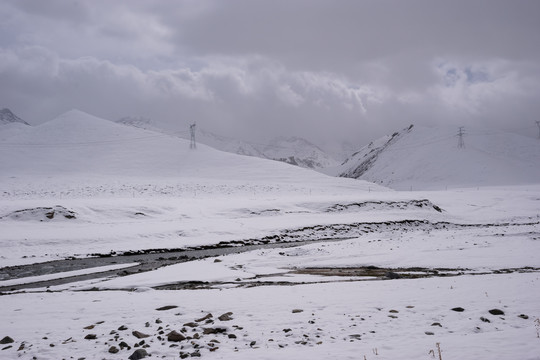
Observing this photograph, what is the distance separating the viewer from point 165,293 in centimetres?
1496

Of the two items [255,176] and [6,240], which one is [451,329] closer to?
[6,240]

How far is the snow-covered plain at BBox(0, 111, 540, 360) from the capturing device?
31.6ft

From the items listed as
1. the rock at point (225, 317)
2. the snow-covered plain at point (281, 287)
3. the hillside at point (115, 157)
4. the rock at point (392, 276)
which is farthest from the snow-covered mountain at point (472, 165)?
the rock at point (225, 317)

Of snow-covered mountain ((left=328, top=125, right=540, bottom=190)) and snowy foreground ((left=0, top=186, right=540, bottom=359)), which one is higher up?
snow-covered mountain ((left=328, top=125, right=540, bottom=190))

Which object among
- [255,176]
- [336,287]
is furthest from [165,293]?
[255,176]

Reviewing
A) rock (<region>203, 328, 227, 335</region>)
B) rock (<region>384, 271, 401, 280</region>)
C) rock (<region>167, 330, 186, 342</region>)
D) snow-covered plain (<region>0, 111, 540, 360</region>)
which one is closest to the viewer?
snow-covered plain (<region>0, 111, 540, 360</region>)

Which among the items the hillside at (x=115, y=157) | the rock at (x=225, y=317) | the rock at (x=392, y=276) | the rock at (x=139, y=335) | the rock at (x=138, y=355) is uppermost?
the hillside at (x=115, y=157)

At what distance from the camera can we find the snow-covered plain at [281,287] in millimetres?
9617

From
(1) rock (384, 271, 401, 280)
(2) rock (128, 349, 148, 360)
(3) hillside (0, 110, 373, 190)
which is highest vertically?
(3) hillside (0, 110, 373, 190)

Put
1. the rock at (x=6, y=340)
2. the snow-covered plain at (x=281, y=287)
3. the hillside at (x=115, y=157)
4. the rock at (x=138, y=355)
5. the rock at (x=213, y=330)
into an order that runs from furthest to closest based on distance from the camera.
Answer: the hillside at (x=115, y=157)
the rock at (x=213, y=330)
the rock at (x=6, y=340)
the snow-covered plain at (x=281, y=287)
the rock at (x=138, y=355)

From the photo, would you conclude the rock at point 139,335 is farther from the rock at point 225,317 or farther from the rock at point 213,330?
the rock at point 225,317

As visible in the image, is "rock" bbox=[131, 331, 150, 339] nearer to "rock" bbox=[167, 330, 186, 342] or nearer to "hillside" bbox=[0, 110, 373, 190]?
"rock" bbox=[167, 330, 186, 342]

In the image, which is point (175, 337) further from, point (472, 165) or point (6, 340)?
point (472, 165)

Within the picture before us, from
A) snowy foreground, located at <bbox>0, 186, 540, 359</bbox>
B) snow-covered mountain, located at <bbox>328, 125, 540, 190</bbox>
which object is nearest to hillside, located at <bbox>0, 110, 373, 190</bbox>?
snowy foreground, located at <bbox>0, 186, 540, 359</bbox>
